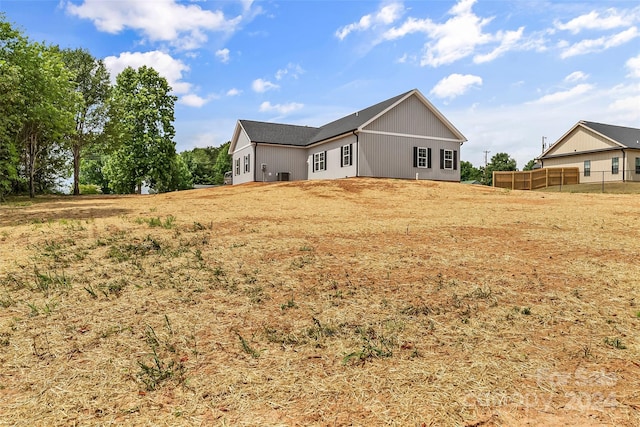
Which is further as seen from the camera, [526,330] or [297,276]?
[297,276]

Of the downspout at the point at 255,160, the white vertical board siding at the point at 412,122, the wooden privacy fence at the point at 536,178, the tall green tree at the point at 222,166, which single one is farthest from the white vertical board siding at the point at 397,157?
the tall green tree at the point at 222,166

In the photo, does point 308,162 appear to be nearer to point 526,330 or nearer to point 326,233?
point 326,233

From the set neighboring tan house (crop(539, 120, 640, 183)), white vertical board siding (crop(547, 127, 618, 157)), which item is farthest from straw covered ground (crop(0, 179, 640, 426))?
white vertical board siding (crop(547, 127, 618, 157))

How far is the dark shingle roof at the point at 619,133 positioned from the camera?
112 feet

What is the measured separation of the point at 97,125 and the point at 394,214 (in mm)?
31068

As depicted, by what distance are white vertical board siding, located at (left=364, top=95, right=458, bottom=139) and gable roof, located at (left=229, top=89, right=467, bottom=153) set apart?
32 cm

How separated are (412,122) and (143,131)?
24038 mm

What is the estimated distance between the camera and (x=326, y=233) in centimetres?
870

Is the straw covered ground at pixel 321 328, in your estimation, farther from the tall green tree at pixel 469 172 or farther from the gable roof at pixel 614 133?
the tall green tree at pixel 469 172

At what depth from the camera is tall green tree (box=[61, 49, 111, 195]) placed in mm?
32531

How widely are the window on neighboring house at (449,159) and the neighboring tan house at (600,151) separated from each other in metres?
16.0

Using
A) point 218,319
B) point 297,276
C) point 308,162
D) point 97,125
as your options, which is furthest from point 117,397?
point 97,125

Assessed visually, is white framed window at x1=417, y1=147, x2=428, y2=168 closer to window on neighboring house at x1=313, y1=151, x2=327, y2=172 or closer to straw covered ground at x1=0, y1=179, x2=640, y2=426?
window on neighboring house at x1=313, y1=151, x2=327, y2=172

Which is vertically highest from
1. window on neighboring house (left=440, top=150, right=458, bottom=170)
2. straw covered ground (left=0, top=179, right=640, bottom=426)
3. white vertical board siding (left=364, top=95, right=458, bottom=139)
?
white vertical board siding (left=364, top=95, right=458, bottom=139)
